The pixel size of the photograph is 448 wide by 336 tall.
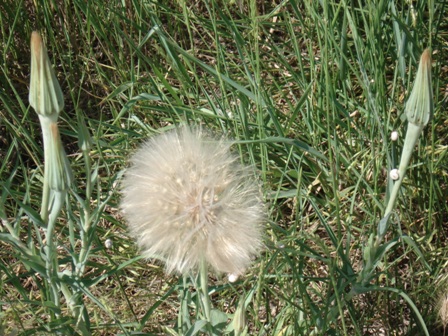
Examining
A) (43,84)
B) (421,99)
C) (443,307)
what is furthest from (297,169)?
(43,84)

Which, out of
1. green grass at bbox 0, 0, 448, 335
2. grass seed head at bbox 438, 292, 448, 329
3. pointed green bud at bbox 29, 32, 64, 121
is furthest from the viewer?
green grass at bbox 0, 0, 448, 335

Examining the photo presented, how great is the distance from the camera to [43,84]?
4.19 feet

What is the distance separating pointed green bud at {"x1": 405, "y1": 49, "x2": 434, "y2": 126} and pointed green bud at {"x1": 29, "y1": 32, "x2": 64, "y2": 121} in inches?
26.7

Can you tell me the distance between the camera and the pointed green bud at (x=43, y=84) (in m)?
1.23

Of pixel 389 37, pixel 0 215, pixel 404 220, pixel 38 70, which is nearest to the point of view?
pixel 38 70

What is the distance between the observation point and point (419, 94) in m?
1.34

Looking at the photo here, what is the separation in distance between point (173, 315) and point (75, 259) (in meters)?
0.55

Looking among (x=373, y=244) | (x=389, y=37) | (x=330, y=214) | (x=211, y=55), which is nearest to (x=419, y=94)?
(x=373, y=244)

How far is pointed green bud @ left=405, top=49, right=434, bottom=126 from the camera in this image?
130 cm

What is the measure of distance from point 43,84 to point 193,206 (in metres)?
0.36

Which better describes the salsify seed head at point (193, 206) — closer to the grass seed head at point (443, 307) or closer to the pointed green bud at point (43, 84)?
the pointed green bud at point (43, 84)

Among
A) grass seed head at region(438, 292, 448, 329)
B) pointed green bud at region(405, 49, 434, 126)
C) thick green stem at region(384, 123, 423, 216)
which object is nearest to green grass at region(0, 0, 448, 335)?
grass seed head at region(438, 292, 448, 329)

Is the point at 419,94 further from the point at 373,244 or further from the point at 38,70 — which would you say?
the point at 38,70

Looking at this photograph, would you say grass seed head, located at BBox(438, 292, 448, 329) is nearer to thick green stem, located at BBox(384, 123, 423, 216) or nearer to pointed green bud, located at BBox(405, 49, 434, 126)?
thick green stem, located at BBox(384, 123, 423, 216)
